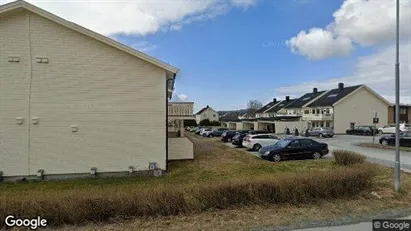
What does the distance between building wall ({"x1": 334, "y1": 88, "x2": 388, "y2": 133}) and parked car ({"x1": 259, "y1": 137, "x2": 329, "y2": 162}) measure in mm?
37633

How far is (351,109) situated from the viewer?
53094mm

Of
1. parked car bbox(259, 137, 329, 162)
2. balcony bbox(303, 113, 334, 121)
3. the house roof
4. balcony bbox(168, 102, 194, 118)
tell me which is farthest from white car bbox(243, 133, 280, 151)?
the house roof

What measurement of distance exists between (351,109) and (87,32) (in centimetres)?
5167

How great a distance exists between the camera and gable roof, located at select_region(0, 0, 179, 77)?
1199cm

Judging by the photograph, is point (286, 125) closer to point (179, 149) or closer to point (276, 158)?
point (276, 158)

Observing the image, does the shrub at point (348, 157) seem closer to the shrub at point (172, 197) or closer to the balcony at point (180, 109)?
the shrub at point (172, 197)

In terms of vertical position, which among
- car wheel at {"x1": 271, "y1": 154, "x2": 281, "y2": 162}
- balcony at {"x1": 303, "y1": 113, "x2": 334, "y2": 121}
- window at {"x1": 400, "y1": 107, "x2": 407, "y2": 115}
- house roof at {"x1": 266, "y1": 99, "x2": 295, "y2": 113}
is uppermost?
house roof at {"x1": 266, "y1": 99, "x2": 295, "y2": 113}

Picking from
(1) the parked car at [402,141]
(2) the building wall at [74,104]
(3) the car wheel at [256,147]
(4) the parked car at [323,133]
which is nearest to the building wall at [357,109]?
(4) the parked car at [323,133]

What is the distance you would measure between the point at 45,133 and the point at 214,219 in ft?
31.5

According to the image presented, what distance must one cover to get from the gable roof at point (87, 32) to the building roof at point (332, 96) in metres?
46.6

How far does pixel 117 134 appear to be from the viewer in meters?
13.2

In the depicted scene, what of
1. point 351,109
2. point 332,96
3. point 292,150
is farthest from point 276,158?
point 332,96

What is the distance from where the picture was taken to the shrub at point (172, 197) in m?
5.82

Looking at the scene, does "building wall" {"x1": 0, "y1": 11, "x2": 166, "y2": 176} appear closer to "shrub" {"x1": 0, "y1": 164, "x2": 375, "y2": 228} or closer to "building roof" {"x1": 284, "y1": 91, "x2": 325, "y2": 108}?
"shrub" {"x1": 0, "y1": 164, "x2": 375, "y2": 228}
